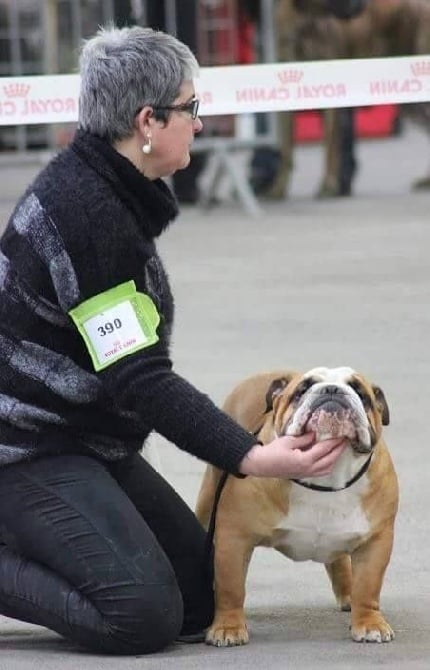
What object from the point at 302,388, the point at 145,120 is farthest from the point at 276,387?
the point at 145,120

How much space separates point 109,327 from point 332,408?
53cm

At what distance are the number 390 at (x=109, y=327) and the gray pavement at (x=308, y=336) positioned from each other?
767 millimetres

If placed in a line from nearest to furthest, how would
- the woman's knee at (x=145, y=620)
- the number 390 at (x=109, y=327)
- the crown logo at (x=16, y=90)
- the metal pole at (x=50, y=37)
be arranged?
1. the number 390 at (x=109, y=327)
2. the woman's knee at (x=145, y=620)
3. the crown logo at (x=16, y=90)
4. the metal pole at (x=50, y=37)

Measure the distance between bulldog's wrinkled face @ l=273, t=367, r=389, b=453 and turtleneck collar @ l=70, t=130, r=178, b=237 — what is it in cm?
51

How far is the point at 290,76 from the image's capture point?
8320 mm

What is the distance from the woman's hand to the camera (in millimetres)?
3854

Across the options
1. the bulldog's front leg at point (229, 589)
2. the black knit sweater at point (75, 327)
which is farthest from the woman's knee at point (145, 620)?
the black knit sweater at point (75, 327)

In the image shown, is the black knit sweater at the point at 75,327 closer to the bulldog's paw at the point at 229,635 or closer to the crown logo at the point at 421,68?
the bulldog's paw at the point at 229,635

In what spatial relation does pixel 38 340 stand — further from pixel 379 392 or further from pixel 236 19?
pixel 236 19

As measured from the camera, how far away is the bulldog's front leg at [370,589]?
4156 mm

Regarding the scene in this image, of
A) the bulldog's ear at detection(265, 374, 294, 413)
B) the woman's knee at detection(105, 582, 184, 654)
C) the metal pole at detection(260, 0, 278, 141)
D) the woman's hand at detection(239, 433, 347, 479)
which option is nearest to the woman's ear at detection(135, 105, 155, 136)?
the bulldog's ear at detection(265, 374, 294, 413)

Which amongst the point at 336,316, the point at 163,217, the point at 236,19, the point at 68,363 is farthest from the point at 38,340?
the point at 236,19

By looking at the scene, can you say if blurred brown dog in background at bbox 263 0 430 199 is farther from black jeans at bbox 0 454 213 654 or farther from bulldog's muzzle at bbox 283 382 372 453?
bulldog's muzzle at bbox 283 382 372 453

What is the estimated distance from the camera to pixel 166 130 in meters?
4.11
